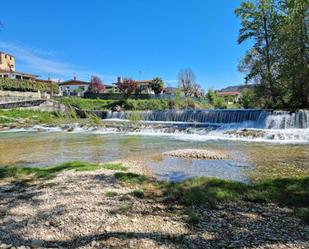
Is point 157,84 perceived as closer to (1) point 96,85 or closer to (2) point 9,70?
(1) point 96,85

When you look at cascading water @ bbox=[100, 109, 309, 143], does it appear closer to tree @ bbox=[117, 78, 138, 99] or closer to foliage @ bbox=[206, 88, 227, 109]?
foliage @ bbox=[206, 88, 227, 109]

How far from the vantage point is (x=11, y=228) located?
4430 mm

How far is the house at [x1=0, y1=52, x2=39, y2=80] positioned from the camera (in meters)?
62.9

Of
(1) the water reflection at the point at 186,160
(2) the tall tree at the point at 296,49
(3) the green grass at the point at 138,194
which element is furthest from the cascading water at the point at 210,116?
(3) the green grass at the point at 138,194

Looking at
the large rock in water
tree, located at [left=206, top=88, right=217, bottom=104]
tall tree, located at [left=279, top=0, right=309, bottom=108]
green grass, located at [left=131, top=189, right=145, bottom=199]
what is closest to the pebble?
green grass, located at [left=131, top=189, right=145, bottom=199]

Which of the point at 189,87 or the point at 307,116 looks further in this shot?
the point at 189,87

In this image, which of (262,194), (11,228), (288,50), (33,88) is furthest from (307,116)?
(33,88)

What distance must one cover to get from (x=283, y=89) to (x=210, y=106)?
23.7 m

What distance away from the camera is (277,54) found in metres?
27.4

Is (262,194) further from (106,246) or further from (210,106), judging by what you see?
(210,106)

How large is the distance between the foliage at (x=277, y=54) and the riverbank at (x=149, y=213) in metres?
21.0

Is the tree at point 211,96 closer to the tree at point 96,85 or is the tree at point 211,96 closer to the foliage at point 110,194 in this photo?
the tree at point 96,85

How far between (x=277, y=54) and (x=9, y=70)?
189ft

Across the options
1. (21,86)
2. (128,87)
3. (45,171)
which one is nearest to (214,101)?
(128,87)
